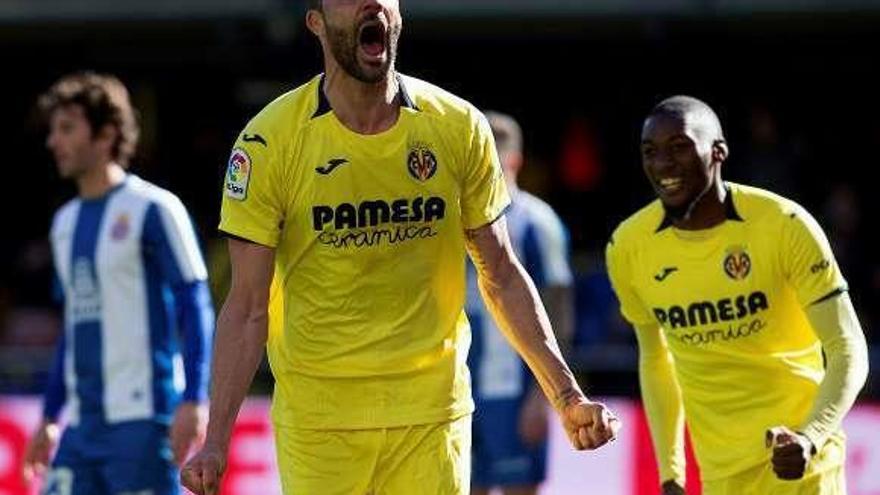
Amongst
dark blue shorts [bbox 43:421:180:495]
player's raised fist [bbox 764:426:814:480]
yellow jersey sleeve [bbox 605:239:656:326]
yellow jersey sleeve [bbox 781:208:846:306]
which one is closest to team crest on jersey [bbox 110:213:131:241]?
dark blue shorts [bbox 43:421:180:495]

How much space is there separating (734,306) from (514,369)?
382 cm

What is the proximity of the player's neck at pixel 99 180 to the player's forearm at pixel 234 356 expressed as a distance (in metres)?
2.56

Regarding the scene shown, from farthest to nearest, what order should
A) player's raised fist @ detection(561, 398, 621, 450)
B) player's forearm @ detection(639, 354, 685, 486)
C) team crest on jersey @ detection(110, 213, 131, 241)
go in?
team crest on jersey @ detection(110, 213, 131, 241)
player's forearm @ detection(639, 354, 685, 486)
player's raised fist @ detection(561, 398, 621, 450)

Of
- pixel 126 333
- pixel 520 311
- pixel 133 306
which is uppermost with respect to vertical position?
pixel 133 306

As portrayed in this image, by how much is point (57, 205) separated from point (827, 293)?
506 inches

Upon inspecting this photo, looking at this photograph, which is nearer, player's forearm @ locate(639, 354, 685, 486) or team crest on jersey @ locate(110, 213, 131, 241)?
player's forearm @ locate(639, 354, 685, 486)

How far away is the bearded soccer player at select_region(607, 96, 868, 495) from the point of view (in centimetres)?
735

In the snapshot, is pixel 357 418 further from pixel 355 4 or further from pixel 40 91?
pixel 40 91

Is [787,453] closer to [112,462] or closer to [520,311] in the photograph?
[520,311]

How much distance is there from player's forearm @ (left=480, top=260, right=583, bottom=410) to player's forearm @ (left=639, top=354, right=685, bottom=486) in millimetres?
1092

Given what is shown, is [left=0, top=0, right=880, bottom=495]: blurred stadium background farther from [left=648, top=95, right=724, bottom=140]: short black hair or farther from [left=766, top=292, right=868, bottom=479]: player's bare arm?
[left=766, top=292, right=868, bottom=479]: player's bare arm

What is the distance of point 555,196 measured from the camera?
18.4m

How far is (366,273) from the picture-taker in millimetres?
6633

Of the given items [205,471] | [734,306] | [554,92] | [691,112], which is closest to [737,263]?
[734,306]
